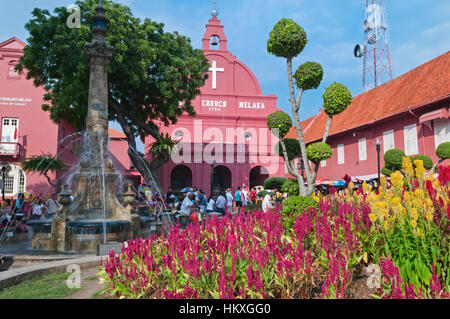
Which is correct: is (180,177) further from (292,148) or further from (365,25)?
(292,148)

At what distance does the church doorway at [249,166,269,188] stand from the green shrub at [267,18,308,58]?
23259 millimetres

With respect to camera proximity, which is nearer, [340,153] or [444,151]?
[444,151]

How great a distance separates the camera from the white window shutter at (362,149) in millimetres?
23547

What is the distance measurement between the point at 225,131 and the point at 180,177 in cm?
688

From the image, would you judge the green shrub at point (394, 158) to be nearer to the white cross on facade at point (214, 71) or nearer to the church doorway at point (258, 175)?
the church doorway at point (258, 175)

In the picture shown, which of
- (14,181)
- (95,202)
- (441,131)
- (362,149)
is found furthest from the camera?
(362,149)

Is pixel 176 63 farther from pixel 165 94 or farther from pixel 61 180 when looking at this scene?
pixel 61 180

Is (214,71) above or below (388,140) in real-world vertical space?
above

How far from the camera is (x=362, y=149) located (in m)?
23.8

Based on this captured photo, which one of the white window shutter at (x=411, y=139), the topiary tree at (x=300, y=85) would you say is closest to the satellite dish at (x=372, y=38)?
the white window shutter at (x=411, y=139)

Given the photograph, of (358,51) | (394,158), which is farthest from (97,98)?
(358,51)

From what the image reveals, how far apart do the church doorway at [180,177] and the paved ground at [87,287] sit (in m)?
27.7
